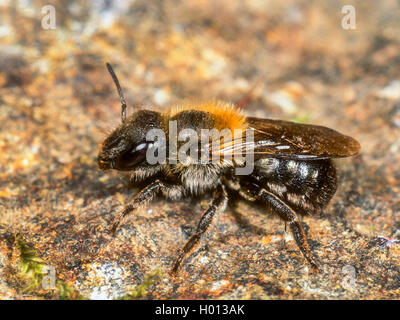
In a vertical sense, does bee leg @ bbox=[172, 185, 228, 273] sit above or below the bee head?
below

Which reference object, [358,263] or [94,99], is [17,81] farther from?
[358,263]

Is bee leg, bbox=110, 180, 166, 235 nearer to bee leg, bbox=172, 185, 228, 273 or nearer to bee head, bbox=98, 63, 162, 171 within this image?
bee head, bbox=98, 63, 162, 171

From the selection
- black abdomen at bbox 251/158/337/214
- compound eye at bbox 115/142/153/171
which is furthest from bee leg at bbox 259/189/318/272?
compound eye at bbox 115/142/153/171

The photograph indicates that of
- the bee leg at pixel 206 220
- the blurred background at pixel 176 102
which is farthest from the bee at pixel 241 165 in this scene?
the blurred background at pixel 176 102

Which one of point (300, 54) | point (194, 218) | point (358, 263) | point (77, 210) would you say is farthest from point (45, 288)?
point (300, 54)

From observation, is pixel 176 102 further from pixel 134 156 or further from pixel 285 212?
pixel 285 212

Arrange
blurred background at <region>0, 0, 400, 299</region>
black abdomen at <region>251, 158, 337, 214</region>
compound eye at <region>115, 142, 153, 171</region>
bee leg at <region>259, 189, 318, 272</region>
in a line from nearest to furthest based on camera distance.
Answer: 1. blurred background at <region>0, 0, 400, 299</region>
2. bee leg at <region>259, 189, 318, 272</region>
3. compound eye at <region>115, 142, 153, 171</region>
4. black abdomen at <region>251, 158, 337, 214</region>
